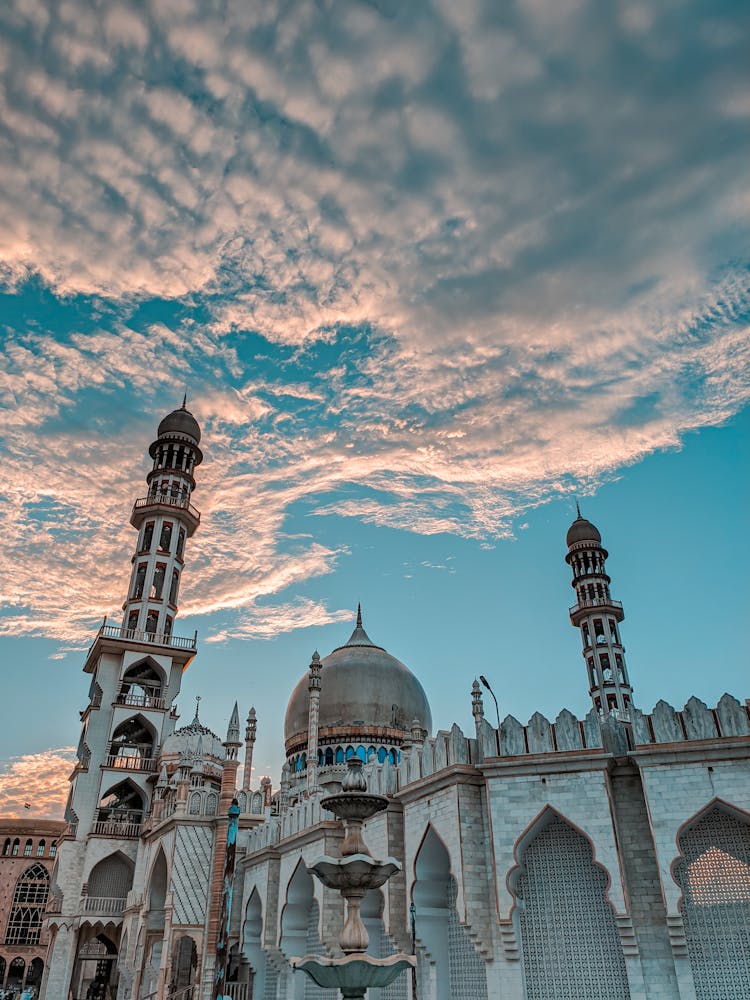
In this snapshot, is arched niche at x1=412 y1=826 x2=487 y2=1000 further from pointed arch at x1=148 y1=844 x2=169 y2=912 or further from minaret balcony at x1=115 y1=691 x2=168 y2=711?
minaret balcony at x1=115 y1=691 x2=168 y2=711

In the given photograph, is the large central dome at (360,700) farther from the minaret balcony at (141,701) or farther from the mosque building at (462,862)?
the minaret balcony at (141,701)

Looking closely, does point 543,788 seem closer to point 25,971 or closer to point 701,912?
point 701,912

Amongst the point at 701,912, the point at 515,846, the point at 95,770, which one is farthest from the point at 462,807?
the point at 95,770

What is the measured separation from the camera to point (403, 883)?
652 inches

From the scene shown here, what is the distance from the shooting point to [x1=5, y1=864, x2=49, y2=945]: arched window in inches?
2148

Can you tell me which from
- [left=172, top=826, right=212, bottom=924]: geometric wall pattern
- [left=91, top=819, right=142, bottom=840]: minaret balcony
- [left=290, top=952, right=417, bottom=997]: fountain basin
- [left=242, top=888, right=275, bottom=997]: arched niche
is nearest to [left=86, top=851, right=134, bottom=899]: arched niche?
[left=91, top=819, right=142, bottom=840]: minaret balcony

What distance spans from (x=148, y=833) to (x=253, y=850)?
7.19 meters

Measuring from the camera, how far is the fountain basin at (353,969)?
1088cm

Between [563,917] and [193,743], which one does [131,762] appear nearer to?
[193,743]

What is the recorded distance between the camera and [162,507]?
39500 mm

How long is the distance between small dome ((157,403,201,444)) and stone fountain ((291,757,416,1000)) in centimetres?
3131

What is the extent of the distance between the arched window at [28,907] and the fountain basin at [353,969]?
2114 inches

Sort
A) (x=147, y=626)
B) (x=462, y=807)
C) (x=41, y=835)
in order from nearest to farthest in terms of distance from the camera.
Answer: (x=462, y=807)
(x=147, y=626)
(x=41, y=835)

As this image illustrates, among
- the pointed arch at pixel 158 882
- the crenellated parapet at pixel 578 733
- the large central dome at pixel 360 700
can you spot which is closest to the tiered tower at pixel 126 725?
the pointed arch at pixel 158 882
